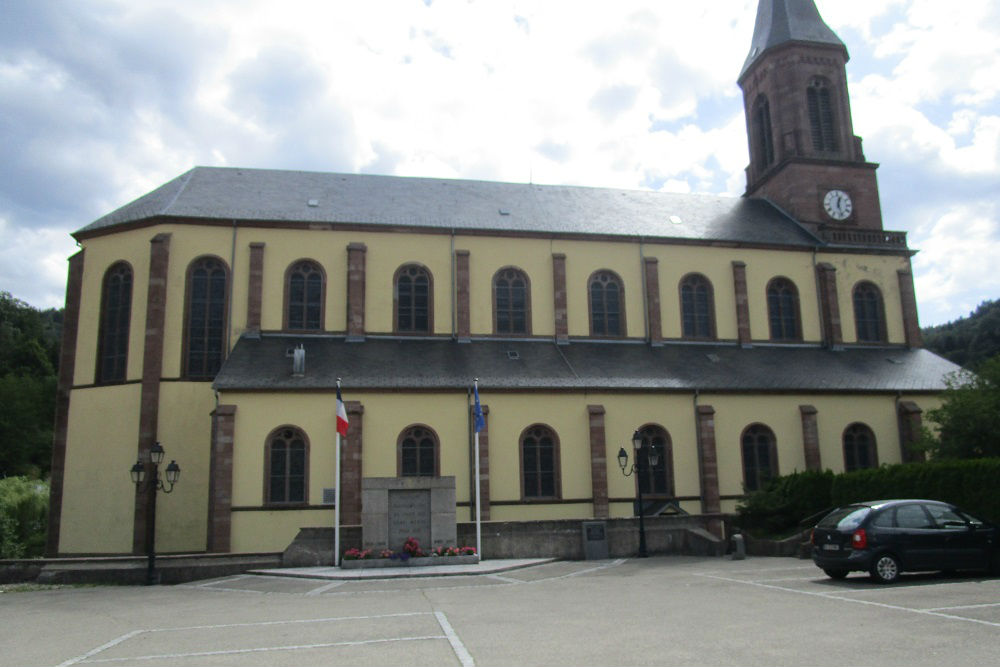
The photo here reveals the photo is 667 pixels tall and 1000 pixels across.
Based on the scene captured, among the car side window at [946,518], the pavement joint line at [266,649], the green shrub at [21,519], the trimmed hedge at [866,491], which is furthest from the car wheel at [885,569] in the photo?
the green shrub at [21,519]

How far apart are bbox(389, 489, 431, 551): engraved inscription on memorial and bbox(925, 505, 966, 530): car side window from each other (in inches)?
522

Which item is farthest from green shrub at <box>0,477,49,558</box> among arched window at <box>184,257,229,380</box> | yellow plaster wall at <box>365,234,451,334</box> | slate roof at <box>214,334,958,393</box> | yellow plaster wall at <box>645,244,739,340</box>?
yellow plaster wall at <box>645,244,739,340</box>

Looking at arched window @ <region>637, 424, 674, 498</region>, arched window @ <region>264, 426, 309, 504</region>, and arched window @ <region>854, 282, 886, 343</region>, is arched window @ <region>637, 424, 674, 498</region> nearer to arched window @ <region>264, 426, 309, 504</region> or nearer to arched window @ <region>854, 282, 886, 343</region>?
arched window @ <region>264, 426, 309, 504</region>

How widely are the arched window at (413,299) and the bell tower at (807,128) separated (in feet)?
64.7

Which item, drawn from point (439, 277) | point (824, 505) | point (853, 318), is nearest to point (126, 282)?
point (439, 277)

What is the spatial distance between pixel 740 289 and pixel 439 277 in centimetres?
1367

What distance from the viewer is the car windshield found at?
15672 millimetres

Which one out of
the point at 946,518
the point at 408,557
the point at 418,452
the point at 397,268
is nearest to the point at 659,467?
→ the point at 418,452

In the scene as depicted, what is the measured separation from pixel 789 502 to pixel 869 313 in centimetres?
1590

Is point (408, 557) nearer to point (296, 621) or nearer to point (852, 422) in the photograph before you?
point (296, 621)

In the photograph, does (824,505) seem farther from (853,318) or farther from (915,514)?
(853,318)

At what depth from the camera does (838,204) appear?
134ft

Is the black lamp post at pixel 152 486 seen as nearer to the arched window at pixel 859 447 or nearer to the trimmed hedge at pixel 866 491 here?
the trimmed hedge at pixel 866 491

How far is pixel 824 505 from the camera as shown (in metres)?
26.6
